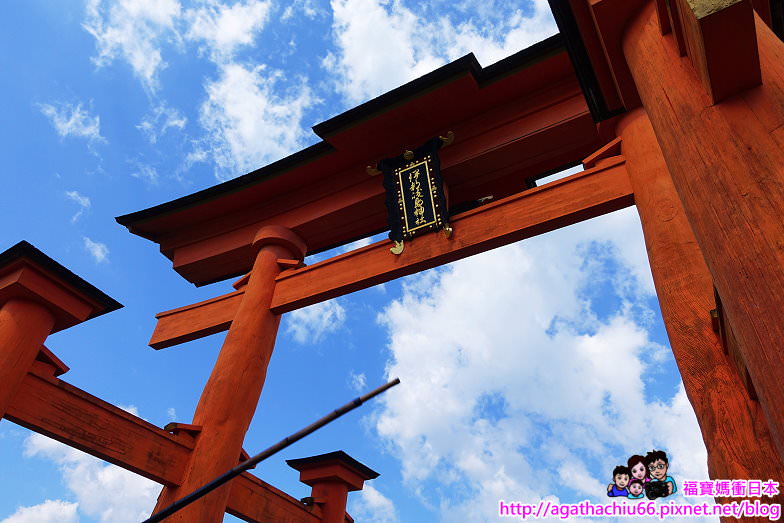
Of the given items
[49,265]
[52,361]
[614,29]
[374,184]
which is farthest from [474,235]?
[52,361]

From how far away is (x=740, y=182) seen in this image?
1625 mm

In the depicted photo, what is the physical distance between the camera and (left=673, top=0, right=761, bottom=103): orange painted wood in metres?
1.71

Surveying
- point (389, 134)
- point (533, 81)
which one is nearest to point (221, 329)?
point (389, 134)

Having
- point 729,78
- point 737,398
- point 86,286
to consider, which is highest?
point 86,286

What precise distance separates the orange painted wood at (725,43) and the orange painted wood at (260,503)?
197 inches

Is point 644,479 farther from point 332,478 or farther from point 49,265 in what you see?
point 49,265

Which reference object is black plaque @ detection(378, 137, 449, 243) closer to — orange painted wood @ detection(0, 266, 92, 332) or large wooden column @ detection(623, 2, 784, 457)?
orange painted wood @ detection(0, 266, 92, 332)

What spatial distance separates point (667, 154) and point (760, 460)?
1658mm

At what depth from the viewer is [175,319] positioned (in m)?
6.72

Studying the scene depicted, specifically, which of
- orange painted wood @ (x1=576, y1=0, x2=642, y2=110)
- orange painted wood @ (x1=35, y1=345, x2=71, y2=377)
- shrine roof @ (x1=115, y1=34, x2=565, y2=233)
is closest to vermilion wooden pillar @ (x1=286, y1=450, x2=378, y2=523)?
orange painted wood @ (x1=35, y1=345, x2=71, y2=377)

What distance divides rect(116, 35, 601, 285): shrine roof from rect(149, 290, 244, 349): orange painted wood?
0.92m

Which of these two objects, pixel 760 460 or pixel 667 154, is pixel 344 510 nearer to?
pixel 760 460

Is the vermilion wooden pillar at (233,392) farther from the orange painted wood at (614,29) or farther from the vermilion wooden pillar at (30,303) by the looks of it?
the orange painted wood at (614,29)

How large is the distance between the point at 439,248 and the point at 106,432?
3.59m
